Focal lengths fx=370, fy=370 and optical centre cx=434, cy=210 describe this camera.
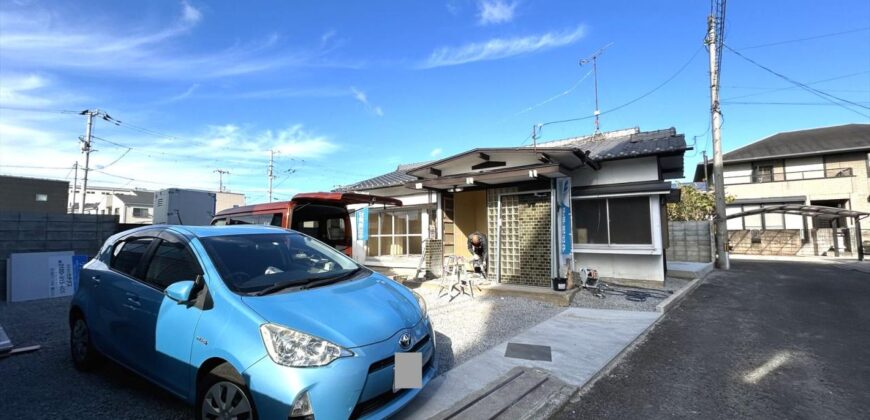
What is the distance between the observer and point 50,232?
7961 mm

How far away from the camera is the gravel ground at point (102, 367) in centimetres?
301

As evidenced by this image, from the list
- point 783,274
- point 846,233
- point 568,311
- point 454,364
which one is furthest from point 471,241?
point 846,233

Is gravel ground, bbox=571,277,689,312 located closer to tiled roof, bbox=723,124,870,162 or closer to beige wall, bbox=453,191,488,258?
beige wall, bbox=453,191,488,258

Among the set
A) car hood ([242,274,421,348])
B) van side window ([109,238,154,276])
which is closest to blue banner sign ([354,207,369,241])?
van side window ([109,238,154,276])

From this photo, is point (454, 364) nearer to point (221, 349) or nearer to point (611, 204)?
point (221, 349)

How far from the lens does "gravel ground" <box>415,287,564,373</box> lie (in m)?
4.50

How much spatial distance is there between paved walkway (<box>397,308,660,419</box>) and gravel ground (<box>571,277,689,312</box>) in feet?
1.52

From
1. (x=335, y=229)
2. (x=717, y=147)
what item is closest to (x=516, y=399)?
(x=335, y=229)

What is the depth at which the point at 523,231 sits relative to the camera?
834cm

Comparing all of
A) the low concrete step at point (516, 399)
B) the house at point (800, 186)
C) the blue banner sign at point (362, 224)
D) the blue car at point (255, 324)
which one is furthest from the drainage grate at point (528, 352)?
the house at point (800, 186)

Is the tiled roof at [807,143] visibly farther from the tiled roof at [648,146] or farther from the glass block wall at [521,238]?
the glass block wall at [521,238]

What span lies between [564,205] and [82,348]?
7.86 m

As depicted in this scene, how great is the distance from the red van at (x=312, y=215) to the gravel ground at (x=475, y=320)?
235cm

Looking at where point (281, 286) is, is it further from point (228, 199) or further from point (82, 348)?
point (228, 199)
